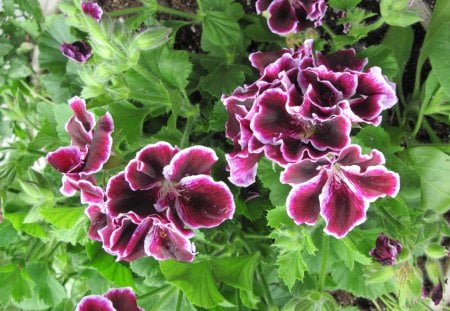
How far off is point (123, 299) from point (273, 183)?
338 millimetres

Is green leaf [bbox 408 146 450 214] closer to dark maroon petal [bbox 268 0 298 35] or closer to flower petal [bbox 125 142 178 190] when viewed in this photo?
dark maroon petal [bbox 268 0 298 35]

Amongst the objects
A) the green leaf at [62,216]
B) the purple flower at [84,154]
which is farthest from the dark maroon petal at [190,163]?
the green leaf at [62,216]

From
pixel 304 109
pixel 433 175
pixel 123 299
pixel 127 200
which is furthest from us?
pixel 433 175

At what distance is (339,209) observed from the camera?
0.85 meters

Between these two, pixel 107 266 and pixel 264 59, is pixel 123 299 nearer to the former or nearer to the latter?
pixel 107 266

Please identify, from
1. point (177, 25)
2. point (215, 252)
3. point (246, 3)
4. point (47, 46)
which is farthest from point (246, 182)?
point (47, 46)

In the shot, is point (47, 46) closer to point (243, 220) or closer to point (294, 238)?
point (243, 220)

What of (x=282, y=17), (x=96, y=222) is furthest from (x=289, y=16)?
(x=96, y=222)

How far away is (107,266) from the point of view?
121 cm

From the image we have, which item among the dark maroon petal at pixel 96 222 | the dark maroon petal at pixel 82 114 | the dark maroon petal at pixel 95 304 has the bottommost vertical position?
the dark maroon petal at pixel 95 304

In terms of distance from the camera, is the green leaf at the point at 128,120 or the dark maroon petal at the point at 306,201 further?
the green leaf at the point at 128,120

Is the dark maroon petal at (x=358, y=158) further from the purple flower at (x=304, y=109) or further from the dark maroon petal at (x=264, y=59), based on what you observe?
the dark maroon petal at (x=264, y=59)

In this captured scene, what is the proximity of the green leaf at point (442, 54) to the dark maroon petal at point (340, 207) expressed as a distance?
0.34 m

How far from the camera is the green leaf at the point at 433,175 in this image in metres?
1.10
